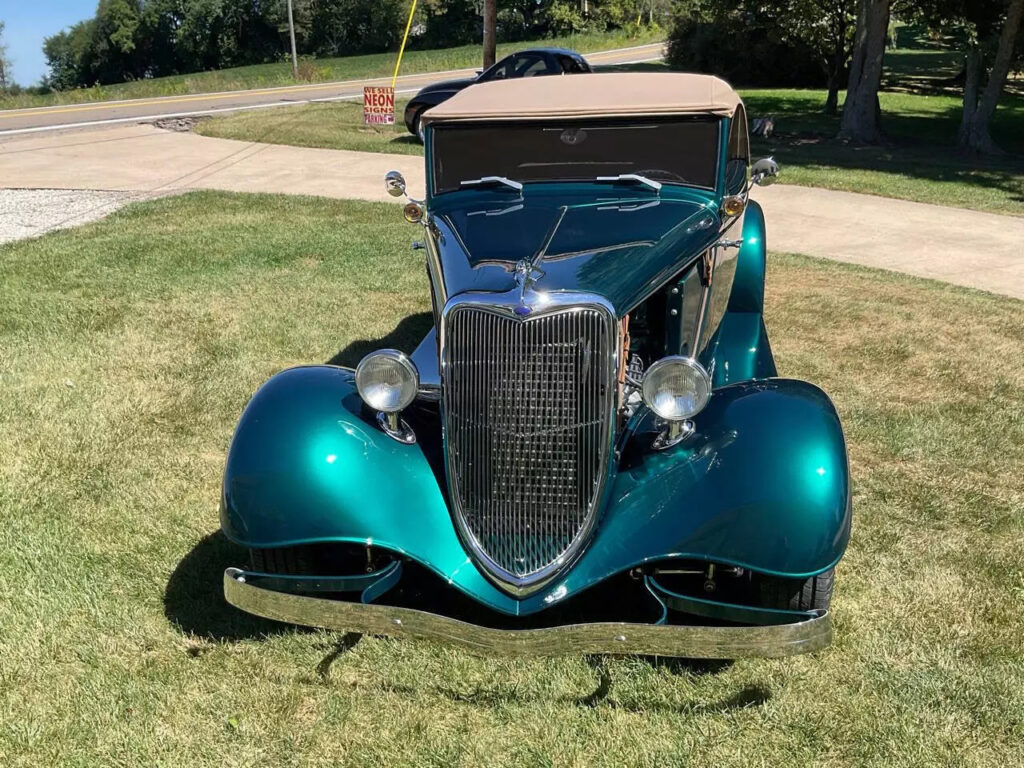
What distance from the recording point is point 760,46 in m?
26.6

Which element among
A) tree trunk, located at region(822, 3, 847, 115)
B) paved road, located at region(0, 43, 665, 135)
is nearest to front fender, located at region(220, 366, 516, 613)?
paved road, located at region(0, 43, 665, 135)

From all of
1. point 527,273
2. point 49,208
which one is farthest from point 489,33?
point 527,273

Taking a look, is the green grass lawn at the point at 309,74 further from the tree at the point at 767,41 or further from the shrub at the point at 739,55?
the tree at the point at 767,41

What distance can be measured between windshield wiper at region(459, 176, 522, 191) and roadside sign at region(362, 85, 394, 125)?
42.5 feet

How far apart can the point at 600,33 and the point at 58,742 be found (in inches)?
2114

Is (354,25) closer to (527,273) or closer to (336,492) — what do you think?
(527,273)

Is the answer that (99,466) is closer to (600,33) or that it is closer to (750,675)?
(750,675)

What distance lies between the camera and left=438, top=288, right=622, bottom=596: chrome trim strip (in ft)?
8.96

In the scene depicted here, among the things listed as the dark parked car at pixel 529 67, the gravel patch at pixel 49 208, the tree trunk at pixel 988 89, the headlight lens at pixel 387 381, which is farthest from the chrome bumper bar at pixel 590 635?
the tree trunk at pixel 988 89

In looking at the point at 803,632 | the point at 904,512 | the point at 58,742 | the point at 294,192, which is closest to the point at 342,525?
the point at 58,742

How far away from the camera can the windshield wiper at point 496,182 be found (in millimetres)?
3914

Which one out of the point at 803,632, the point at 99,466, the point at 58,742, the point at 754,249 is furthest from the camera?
the point at 754,249

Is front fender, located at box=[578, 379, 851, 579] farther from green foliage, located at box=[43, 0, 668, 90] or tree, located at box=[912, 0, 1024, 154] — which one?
green foliage, located at box=[43, 0, 668, 90]

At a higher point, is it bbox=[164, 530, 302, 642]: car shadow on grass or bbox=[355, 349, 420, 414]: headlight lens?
bbox=[355, 349, 420, 414]: headlight lens
